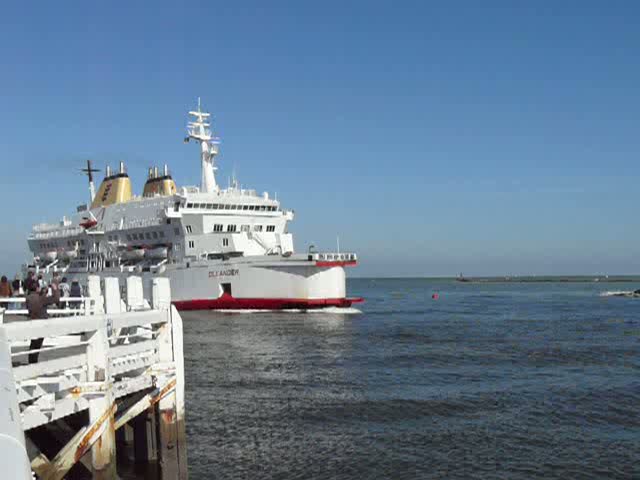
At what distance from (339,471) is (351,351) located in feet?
49.5

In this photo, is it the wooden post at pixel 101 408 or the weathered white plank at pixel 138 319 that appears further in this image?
the weathered white plank at pixel 138 319

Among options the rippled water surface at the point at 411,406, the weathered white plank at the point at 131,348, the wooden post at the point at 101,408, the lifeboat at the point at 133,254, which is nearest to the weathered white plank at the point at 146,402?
the weathered white plank at the point at 131,348

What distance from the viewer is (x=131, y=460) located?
11.3 m

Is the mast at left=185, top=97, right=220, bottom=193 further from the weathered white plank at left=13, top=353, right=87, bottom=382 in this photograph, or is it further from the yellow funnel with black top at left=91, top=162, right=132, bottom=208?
the weathered white plank at left=13, top=353, right=87, bottom=382

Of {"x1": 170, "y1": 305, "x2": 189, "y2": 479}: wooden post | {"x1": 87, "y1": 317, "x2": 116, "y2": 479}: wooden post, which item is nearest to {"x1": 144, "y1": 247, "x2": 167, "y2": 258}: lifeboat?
{"x1": 170, "y1": 305, "x2": 189, "y2": 479}: wooden post

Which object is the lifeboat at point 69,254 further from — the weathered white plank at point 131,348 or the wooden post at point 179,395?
the weathered white plank at point 131,348

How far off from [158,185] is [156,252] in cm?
659

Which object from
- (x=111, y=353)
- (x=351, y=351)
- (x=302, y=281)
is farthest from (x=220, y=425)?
(x=302, y=281)

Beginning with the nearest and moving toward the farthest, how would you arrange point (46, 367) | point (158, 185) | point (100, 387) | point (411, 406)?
point (46, 367), point (100, 387), point (411, 406), point (158, 185)

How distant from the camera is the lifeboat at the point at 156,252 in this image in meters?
50.0

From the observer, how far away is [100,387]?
7.27 m

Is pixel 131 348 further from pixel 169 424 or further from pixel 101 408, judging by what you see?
pixel 169 424

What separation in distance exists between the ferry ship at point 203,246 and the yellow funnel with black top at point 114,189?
87mm

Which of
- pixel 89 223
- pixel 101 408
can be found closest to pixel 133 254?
pixel 89 223
